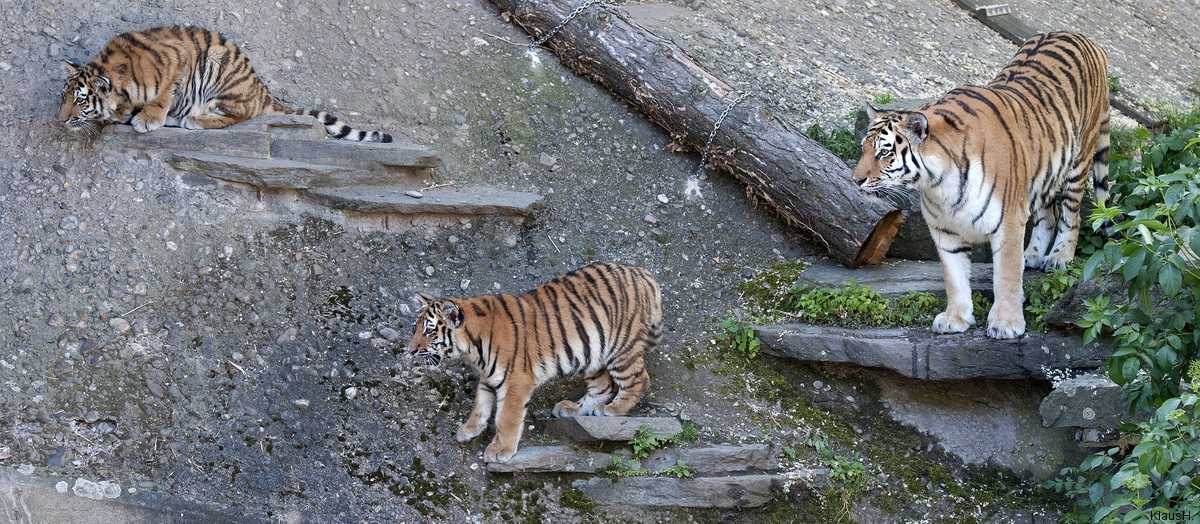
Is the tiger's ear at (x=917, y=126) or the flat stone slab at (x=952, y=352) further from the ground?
the tiger's ear at (x=917, y=126)

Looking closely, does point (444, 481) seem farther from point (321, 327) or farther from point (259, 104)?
point (259, 104)

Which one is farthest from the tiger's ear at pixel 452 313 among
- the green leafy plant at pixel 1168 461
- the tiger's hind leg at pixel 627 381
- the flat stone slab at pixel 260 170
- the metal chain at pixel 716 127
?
the green leafy plant at pixel 1168 461

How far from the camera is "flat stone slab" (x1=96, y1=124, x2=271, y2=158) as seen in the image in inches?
223

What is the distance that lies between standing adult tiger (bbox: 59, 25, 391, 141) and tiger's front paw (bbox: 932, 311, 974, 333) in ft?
12.7

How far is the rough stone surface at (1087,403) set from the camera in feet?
14.8

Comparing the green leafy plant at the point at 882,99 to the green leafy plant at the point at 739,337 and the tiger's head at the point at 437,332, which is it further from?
the tiger's head at the point at 437,332

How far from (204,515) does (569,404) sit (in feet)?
6.43

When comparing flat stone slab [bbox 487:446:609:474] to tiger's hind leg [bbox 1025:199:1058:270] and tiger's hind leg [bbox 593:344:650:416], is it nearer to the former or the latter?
tiger's hind leg [bbox 593:344:650:416]

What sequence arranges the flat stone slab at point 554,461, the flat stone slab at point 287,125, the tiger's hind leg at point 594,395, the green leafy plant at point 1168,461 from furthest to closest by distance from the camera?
1. the flat stone slab at point 287,125
2. the tiger's hind leg at point 594,395
3. the flat stone slab at point 554,461
4. the green leafy plant at point 1168,461

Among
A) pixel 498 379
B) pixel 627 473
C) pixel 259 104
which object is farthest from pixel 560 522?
pixel 259 104

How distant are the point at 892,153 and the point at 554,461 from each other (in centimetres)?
244

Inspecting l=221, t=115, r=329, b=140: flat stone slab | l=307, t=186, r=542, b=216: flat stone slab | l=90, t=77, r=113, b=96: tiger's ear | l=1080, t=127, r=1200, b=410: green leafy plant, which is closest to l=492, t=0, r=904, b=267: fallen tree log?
l=307, t=186, r=542, b=216: flat stone slab

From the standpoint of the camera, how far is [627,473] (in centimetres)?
463

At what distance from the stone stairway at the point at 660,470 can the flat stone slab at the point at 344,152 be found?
2.25 metres
